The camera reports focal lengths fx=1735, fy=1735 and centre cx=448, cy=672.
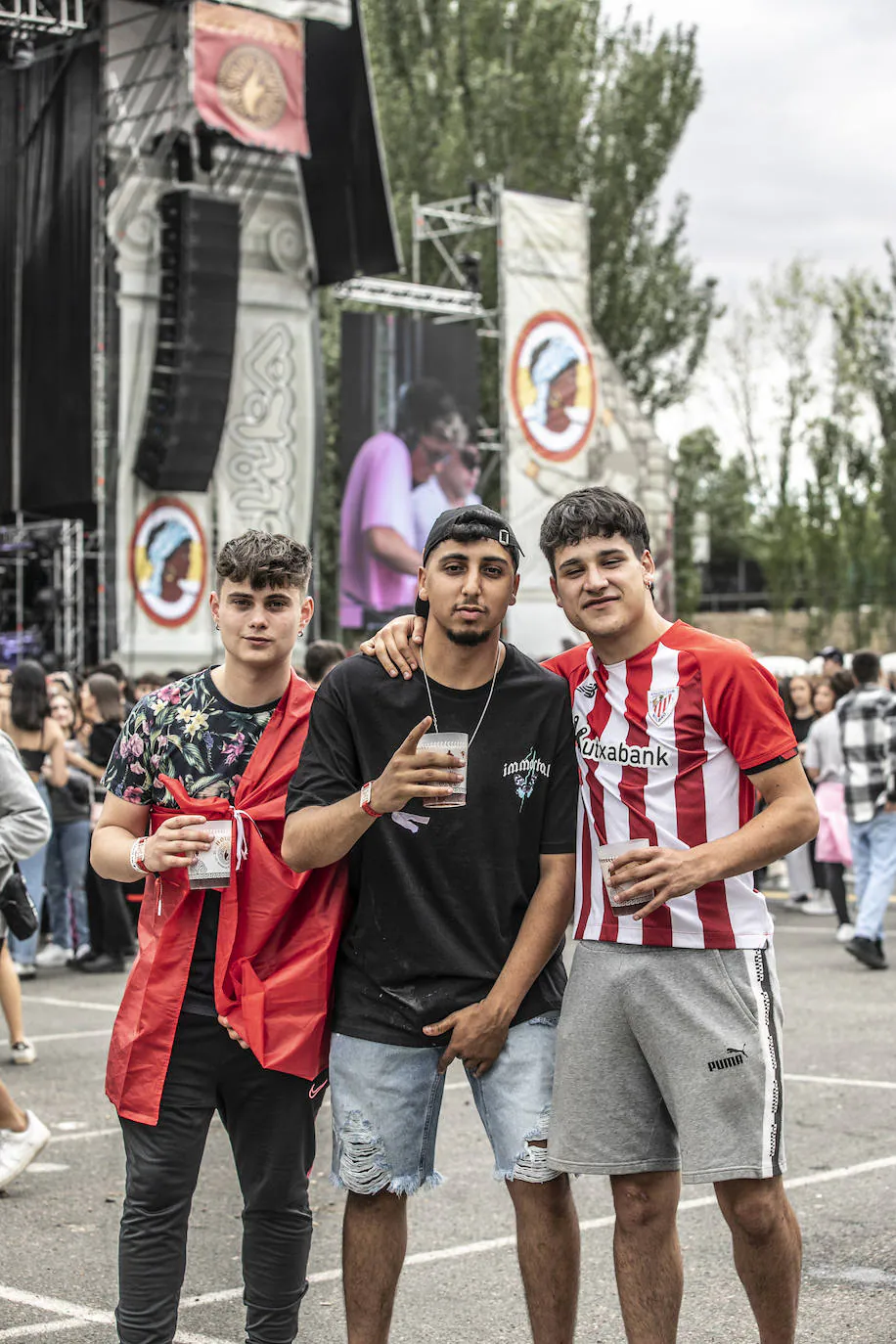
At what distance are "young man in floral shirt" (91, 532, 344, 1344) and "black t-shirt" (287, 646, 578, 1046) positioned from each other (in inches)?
4.7

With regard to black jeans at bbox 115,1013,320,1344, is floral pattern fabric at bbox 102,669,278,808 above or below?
above

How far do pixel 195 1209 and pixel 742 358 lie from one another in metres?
38.3

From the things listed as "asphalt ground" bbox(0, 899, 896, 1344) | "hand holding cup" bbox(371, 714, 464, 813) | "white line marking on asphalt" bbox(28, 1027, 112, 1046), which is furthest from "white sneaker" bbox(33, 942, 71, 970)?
"hand holding cup" bbox(371, 714, 464, 813)

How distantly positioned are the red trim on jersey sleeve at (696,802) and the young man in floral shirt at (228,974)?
31.0 inches

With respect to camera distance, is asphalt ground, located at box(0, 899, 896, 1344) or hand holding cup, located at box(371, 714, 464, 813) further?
asphalt ground, located at box(0, 899, 896, 1344)

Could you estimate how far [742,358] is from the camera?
4216 centimetres

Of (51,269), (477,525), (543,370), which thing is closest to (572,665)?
(477,525)

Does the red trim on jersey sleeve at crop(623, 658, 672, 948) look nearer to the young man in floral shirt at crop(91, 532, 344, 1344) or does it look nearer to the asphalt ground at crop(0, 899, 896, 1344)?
the young man in floral shirt at crop(91, 532, 344, 1344)

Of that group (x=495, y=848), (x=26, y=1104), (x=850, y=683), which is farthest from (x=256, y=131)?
(x=495, y=848)

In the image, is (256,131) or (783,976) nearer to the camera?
(783,976)

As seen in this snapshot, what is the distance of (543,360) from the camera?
2847 cm

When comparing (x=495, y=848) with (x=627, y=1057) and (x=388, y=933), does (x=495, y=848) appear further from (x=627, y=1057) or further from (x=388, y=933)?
(x=627, y=1057)

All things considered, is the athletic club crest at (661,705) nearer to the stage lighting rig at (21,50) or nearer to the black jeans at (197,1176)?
the black jeans at (197,1176)

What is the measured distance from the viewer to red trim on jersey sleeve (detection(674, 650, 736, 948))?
149 inches
